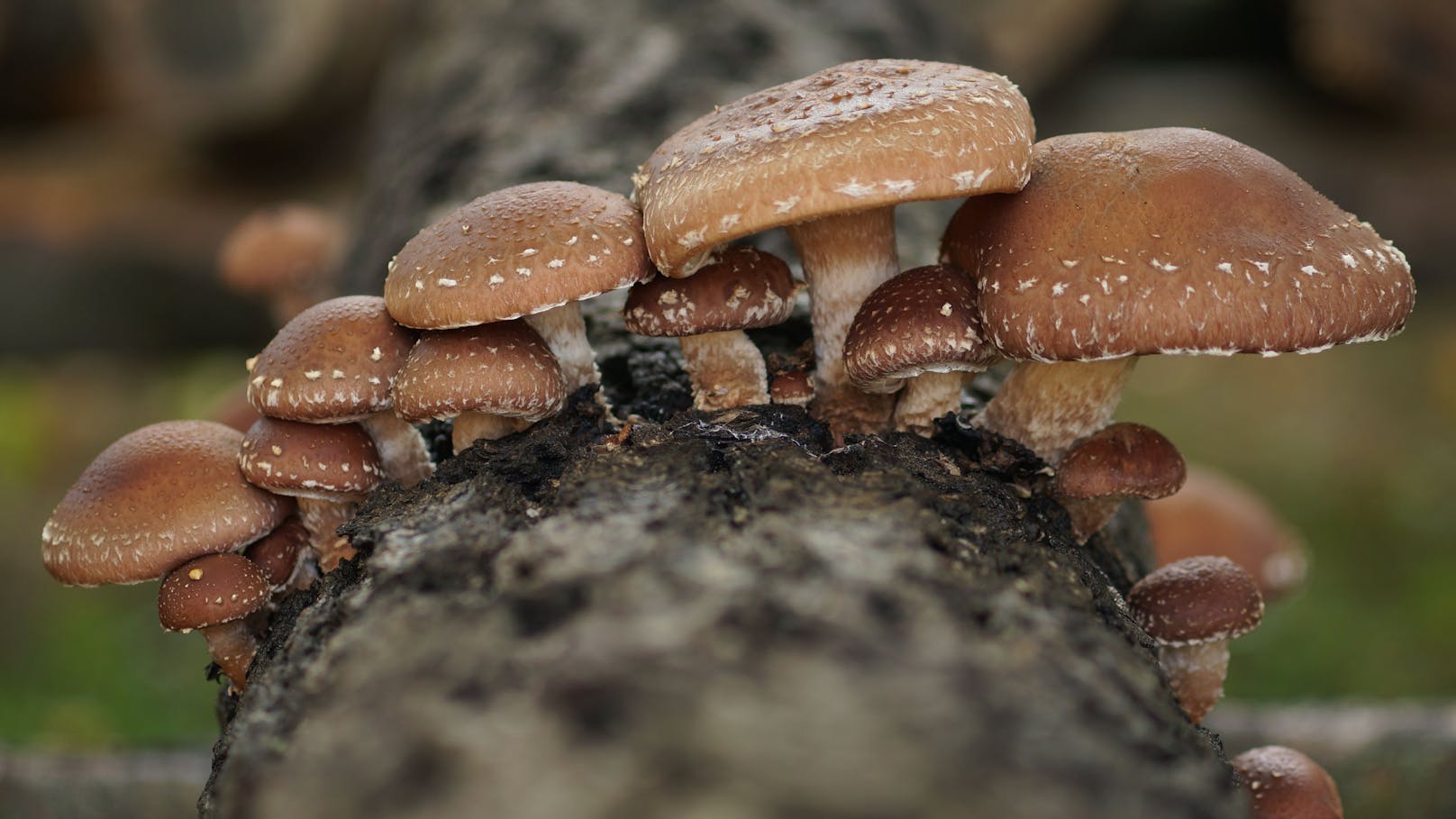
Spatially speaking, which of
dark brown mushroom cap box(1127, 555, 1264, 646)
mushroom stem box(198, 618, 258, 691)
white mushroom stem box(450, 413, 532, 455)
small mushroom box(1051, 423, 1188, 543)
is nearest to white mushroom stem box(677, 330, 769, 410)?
white mushroom stem box(450, 413, 532, 455)

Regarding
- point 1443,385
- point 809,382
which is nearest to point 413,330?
point 809,382

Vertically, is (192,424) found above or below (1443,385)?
above

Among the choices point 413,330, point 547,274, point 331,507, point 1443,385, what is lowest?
point 1443,385

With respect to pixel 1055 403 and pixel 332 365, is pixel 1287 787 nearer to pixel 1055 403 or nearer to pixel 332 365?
Answer: pixel 1055 403

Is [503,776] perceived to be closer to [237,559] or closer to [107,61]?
[237,559]

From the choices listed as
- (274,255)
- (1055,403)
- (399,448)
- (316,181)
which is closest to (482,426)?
(399,448)

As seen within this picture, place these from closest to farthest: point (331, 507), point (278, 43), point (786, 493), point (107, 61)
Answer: point (786, 493) < point (331, 507) < point (278, 43) < point (107, 61)

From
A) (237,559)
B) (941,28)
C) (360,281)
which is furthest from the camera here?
(941,28)

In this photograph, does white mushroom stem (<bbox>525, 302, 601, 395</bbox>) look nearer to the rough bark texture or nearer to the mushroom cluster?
the mushroom cluster
